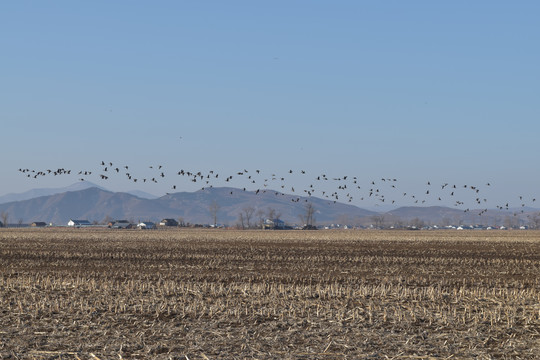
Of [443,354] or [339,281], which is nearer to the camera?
[443,354]

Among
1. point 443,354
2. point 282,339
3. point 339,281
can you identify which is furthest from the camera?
point 339,281

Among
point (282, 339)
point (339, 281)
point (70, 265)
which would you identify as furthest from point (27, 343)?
point (70, 265)

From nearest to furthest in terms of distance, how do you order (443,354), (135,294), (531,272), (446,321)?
(443,354)
(446,321)
(135,294)
(531,272)

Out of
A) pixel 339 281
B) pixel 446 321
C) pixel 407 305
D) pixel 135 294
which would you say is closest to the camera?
pixel 446 321

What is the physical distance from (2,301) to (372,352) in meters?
11.6

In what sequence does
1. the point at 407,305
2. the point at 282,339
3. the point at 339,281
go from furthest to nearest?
the point at 339,281, the point at 407,305, the point at 282,339

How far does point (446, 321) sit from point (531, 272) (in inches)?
794

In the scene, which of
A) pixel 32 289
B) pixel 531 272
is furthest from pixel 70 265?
pixel 531 272

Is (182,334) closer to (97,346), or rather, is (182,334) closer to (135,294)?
(97,346)

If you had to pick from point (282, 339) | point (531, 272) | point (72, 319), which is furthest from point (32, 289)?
point (531, 272)

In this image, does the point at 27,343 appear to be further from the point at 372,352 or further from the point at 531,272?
the point at 531,272

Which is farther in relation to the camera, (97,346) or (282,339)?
(282,339)

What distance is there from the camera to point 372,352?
47.7 feet

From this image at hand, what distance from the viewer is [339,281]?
29.1 metres
